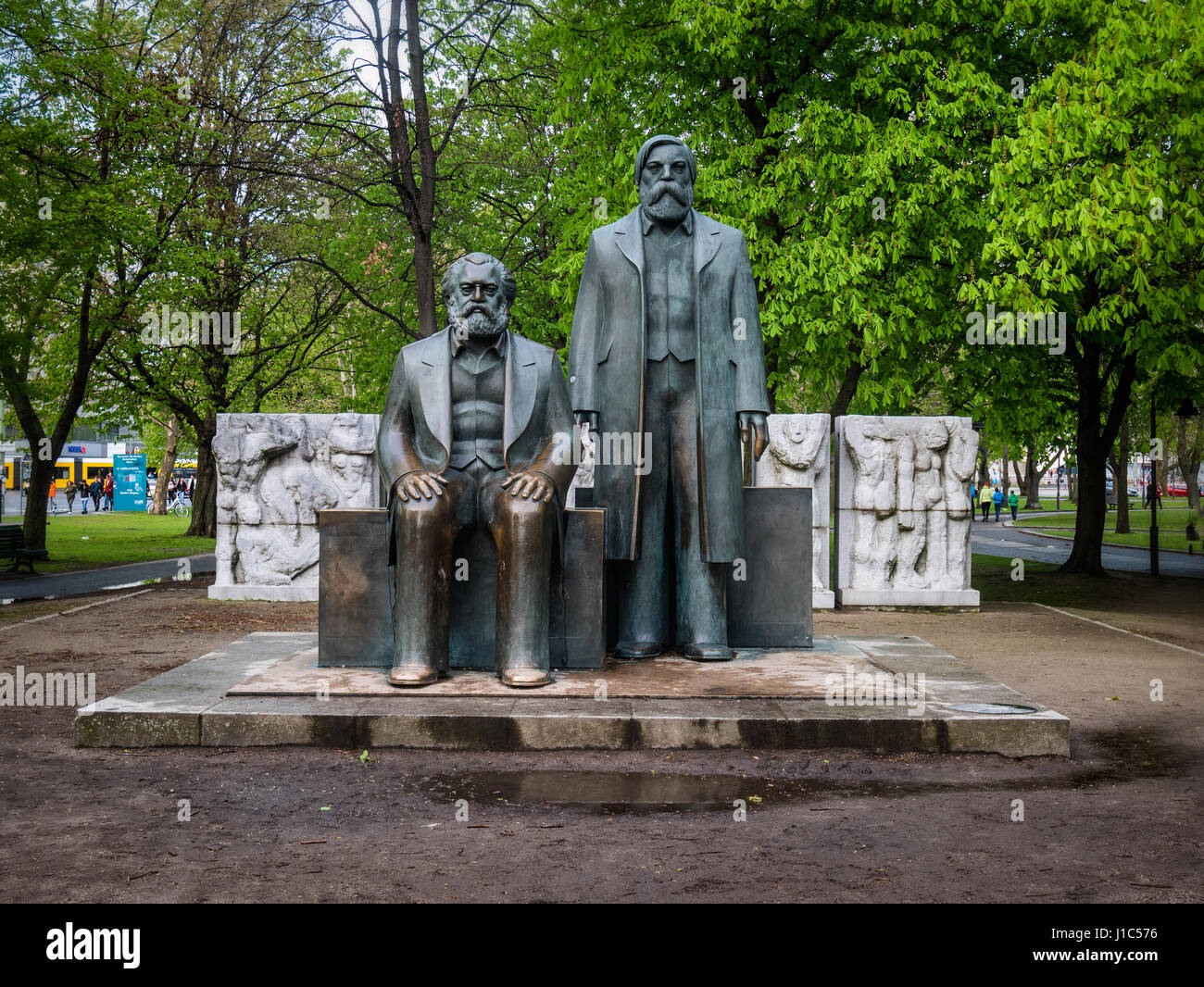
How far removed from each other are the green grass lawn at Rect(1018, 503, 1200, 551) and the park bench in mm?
24433

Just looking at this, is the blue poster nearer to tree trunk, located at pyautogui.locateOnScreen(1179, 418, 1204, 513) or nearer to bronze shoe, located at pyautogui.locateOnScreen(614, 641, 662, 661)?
tree trunk, located at pyautogui.locateOnScreen(1179, 418, 1204, 513)

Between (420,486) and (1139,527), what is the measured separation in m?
37.5

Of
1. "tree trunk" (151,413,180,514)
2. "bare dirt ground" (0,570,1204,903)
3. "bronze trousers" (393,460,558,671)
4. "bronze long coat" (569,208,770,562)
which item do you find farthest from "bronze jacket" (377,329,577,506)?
"tree trunk" (151,413,180,514)

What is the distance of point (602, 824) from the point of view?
4.82m

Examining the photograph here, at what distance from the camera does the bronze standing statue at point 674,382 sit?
24.4ft

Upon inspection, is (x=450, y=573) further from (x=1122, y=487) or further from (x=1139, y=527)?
(x=1139, y=527)

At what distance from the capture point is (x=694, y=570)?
7500mm

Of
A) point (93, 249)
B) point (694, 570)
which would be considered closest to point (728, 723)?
point (694, 570)

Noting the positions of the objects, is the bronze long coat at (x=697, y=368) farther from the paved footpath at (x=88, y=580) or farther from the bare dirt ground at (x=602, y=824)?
the paved footpath at (x=88, y=580)

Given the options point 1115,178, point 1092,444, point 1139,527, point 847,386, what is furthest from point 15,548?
point 1139,527

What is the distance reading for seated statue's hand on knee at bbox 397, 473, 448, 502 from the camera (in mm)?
6594

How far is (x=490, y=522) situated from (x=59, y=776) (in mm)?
2527

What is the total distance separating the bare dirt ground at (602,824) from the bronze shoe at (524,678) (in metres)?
0.64

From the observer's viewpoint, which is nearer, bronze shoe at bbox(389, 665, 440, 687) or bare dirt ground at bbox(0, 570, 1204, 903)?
bare dirt ground at bbox(0, 570, 1204, 903)
